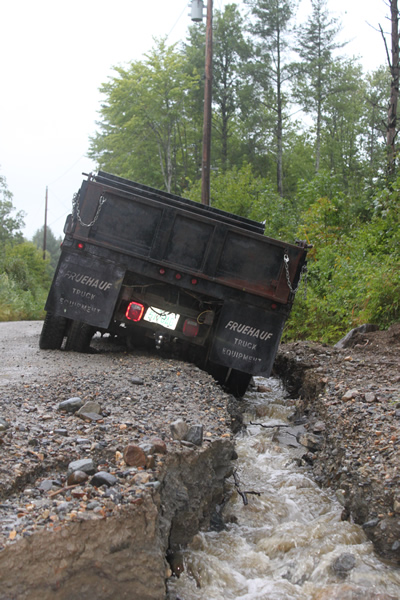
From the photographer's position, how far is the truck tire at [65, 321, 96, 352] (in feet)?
24.4

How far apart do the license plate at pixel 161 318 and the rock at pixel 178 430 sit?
285 centimetres

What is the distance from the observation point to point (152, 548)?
2918 millimetres

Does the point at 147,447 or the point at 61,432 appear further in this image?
the point at 61,432

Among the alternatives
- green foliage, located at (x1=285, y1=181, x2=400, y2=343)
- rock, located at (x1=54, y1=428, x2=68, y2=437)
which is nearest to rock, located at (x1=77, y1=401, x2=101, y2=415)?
rock, located at (x1=54, y1=428, x2=68, y2=437)

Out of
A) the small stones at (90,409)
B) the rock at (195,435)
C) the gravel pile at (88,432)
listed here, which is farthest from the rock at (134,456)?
the small stones at (90,409)

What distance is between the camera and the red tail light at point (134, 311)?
688cm

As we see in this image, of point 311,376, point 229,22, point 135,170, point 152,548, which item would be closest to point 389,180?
point 311,376

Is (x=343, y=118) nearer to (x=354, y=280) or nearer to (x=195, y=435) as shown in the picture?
(x=354, y=280)

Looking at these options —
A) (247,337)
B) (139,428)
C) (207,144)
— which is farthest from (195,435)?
(207,144)

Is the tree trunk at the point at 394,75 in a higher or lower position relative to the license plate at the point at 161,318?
higher

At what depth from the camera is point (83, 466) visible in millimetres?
3254

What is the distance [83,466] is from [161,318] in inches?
148

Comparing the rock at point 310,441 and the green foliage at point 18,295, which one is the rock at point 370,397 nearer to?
the rock at point 310,441

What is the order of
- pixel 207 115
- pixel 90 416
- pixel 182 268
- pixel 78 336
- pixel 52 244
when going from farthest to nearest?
pixel 52 244, pixel 207 115, pixel 78 336, pixel 182 268, pixel 90 416
